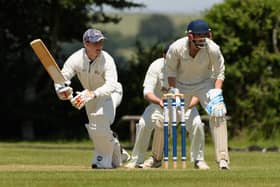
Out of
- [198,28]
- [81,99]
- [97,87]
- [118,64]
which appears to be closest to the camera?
[81,99]

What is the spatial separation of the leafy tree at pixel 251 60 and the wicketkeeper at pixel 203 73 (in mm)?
12979

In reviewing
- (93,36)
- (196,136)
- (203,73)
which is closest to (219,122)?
(196,136)

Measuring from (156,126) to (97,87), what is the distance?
1063mm

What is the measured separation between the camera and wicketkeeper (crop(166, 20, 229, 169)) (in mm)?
15484

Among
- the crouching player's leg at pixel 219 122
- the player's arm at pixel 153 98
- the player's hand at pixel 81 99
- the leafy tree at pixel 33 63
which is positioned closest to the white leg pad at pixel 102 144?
the player's hand at pixel 81 99

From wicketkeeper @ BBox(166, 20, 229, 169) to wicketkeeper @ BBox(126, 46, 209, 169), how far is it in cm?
31

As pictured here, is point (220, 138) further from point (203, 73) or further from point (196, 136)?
point (203, 73)

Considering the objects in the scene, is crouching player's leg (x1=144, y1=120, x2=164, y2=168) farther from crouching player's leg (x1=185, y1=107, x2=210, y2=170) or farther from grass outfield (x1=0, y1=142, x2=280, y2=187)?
grass outfield (x1=0, y1=142, x2=280, y2=187)

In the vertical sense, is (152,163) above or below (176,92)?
below

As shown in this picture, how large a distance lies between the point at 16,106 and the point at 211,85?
1709 centimetres

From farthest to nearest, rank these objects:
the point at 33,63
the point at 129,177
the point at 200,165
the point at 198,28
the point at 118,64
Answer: the point at 118,64
the point at 33,63
the point at 200,165
the point at 198,28
the point at 129,177

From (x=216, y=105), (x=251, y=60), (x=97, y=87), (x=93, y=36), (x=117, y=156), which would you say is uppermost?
(x=251, y=60)

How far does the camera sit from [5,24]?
1307 inches

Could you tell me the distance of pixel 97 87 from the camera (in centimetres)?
1598
